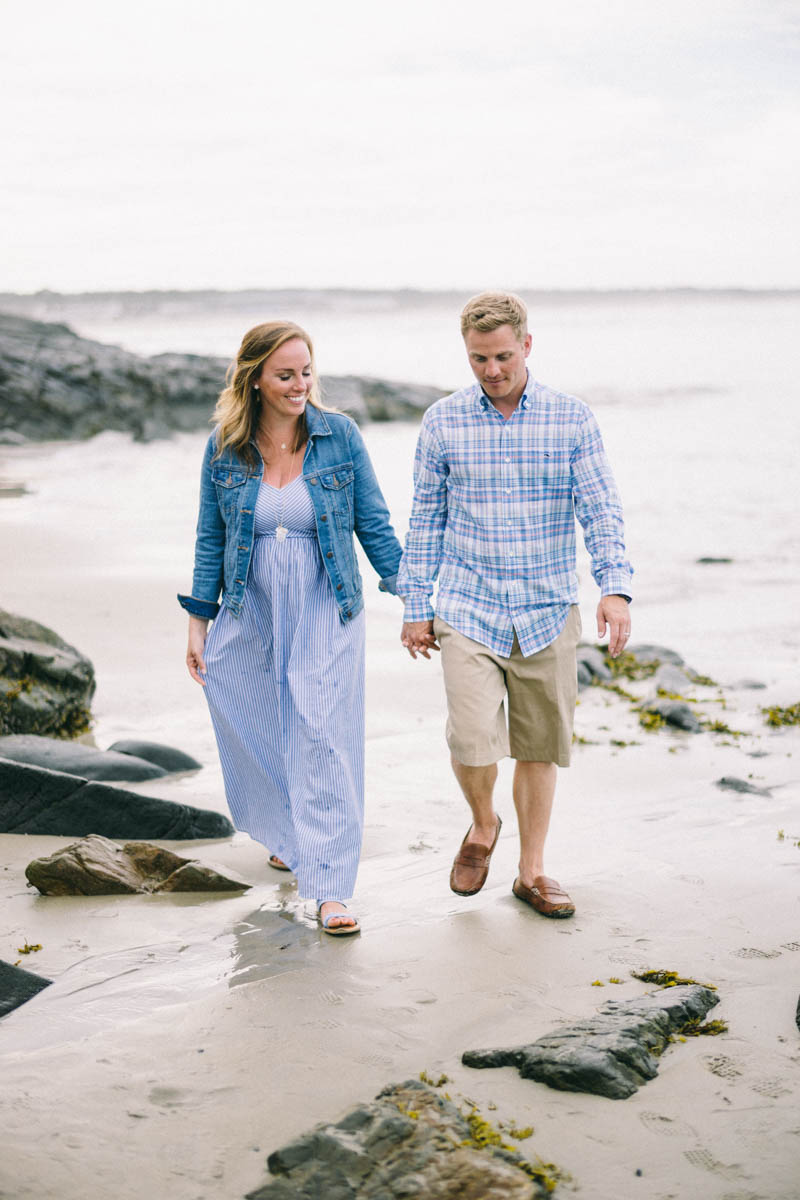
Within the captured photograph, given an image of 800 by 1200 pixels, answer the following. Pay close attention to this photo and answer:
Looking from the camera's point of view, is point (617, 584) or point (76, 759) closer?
point (617, 584)

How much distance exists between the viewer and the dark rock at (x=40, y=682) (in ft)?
21.2

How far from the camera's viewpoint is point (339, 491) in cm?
459

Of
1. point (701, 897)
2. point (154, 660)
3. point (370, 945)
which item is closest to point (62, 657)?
point (154, 660)

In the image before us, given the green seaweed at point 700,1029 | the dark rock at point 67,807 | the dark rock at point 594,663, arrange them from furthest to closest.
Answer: the dark rock at point 594,663 < the dark rock at point 67,807 < the green seaweed at point 700,1029

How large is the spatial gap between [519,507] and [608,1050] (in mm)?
1859

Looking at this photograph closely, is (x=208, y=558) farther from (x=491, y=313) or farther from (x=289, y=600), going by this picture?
(x=491, y=313)

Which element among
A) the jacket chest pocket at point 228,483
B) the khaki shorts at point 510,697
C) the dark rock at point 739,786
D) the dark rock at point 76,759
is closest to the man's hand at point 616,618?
the khaki shorts at point 510,697

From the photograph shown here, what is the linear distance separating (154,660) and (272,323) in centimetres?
426

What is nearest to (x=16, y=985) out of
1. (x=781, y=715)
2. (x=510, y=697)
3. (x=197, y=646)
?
(x=197, y=646)

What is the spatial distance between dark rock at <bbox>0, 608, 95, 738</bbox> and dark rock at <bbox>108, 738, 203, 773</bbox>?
0.52 m

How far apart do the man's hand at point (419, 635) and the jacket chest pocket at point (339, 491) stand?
46cm

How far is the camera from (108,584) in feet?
34.8

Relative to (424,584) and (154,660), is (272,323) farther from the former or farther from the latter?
(154,660)

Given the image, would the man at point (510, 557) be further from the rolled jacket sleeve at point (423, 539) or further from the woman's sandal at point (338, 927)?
the woman's sandal at point (338, 927)
